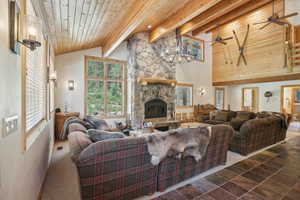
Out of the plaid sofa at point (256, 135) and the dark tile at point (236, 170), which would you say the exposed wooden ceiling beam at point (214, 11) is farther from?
the dark tile at point (236, 170)

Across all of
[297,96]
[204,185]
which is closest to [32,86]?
[204,185]

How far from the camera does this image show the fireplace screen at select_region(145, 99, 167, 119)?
6.41 meters

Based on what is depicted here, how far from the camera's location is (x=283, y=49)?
257 inches

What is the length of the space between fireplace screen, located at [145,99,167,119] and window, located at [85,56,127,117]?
3.56 ft

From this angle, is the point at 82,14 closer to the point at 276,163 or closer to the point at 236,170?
the point at 236,170

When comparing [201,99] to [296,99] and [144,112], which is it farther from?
[296,99]

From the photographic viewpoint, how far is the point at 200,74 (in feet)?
28.9

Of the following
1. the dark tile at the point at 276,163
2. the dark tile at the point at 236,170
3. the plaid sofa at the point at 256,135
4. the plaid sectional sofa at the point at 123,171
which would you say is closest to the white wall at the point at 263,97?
the plaid sofa at the point at 256,135

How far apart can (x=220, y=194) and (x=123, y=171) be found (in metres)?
1.49

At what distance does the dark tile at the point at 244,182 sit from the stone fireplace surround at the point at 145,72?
4107mm

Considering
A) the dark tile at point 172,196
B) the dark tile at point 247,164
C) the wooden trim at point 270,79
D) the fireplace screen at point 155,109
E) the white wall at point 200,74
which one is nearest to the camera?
the dark tile at point 172,196

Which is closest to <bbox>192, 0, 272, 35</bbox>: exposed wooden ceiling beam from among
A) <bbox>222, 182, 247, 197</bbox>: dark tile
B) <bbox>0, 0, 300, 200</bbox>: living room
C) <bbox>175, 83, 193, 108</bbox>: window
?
<bbox>0, 0, 300, 200</bbox>: living room

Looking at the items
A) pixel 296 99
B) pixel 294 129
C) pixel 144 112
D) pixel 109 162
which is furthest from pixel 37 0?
pixel 296 99

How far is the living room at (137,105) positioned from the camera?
1400 mm
